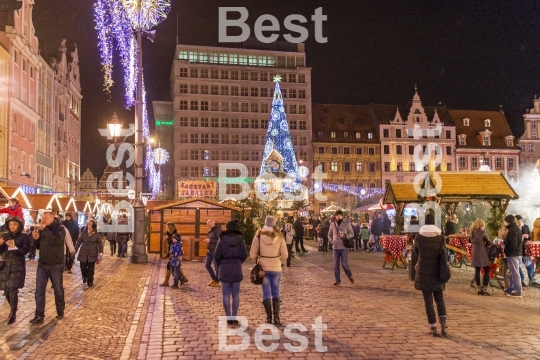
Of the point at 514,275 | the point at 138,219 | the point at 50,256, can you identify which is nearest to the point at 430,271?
the point at 514,275

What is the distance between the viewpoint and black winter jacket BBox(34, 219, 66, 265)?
966 centimetres

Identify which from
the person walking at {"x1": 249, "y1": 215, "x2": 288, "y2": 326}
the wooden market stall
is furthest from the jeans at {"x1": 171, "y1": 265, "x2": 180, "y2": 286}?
the wooden market stall

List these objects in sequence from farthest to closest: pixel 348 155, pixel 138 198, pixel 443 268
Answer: pixel 348 155
pixel 138 198
pixel 443 268

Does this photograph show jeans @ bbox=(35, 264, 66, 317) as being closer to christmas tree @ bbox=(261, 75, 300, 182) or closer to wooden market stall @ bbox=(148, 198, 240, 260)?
wooden market stall @ bbox=(148, 198, 240, 260)

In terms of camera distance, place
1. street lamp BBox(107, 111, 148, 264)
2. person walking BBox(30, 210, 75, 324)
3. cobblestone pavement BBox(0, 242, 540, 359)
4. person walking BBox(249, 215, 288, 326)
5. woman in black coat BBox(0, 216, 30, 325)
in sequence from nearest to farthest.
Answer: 1. cobblestone pavement BBox(0, 242, 540, 359)
2. person walking BBox(249, 215, 288, 326)
3. woman in black coat BBox(0, 216, 30, 325)
4. person walking BBox(30, 210, 75, 324)
5. street lamp BBox(107, 111, 148, 264)

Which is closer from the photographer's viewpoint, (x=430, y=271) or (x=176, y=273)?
(x=430, y=271)

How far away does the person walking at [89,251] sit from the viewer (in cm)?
1405

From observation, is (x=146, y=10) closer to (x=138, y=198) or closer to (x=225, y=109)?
(x=138, y=198)

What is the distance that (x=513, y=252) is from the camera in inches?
503

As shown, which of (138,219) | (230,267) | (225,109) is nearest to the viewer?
(230,267)

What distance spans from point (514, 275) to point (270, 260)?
636cm

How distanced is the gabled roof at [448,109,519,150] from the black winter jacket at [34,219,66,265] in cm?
7089

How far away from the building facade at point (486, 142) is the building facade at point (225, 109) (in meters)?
19.6

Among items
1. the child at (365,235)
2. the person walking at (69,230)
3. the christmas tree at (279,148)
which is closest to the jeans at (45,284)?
the person walking at (69,230)
